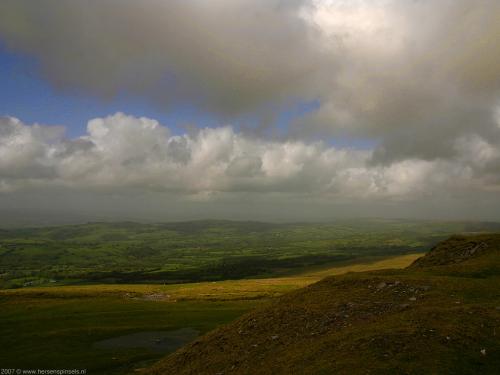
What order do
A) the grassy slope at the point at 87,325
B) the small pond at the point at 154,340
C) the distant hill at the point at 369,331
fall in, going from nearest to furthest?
the distant hill at the point at 369,331 < the grassy slope at the point at 87,325 < the small pond at the point at 154,340

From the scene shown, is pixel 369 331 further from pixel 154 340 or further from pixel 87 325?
pixel 87 325

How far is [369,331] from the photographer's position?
26266 millimetres

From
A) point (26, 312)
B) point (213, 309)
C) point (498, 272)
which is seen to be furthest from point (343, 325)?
point (26, 312)

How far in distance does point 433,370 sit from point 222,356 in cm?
1843

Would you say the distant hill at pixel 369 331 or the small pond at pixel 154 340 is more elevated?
the distant hill at pixel 369 331

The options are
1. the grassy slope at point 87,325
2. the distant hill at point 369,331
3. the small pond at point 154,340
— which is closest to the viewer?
the distant hill at point 369,331

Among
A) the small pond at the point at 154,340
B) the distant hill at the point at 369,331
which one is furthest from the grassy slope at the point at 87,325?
the distant hill at the point at 369,331

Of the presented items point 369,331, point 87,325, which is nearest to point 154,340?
point 87,325

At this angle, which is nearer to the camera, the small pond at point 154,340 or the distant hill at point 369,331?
the distant hill at point 369,331

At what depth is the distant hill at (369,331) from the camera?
21594mm

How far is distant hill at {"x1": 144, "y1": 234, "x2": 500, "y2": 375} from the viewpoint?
21.6 meters

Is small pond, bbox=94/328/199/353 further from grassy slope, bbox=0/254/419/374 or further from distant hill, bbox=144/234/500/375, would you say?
distant hill, bbox=144/234/500/375

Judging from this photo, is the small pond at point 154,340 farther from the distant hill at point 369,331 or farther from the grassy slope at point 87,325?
the distant hill at point 369,331

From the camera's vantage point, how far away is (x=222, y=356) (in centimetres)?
3231
